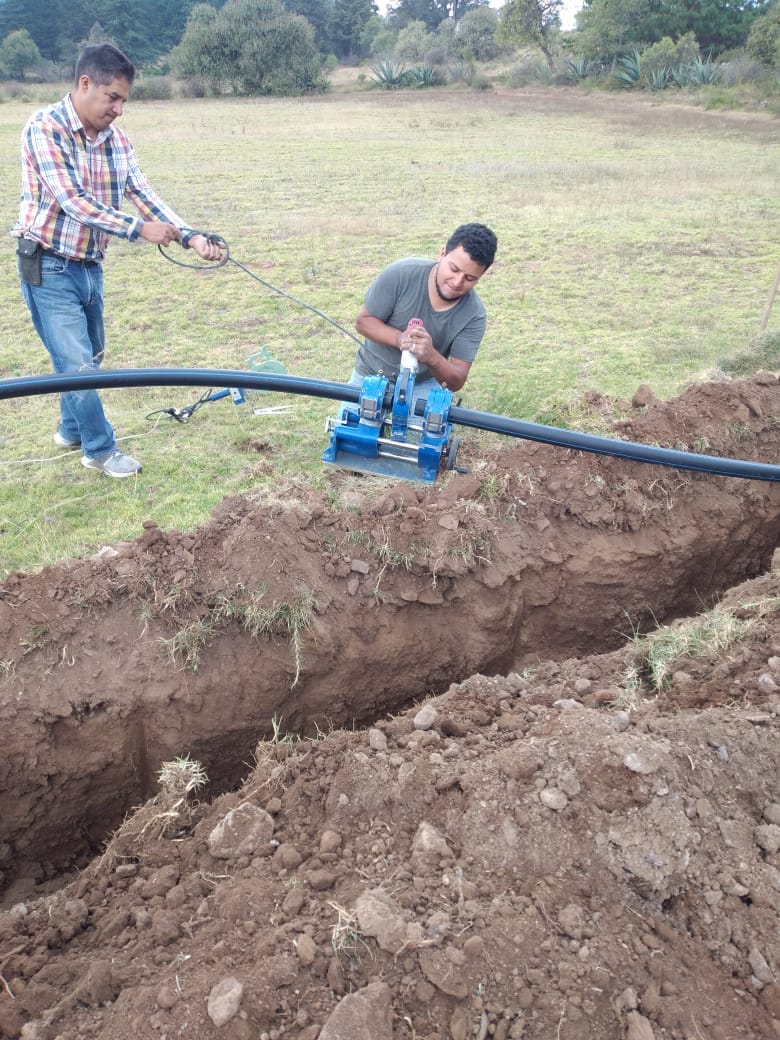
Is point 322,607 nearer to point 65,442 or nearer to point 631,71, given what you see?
point 65,442

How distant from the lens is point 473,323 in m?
4.13

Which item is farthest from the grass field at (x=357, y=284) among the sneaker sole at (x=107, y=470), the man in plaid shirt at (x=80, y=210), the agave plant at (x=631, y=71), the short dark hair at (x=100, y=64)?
the agave plant at (x=631, y=71)

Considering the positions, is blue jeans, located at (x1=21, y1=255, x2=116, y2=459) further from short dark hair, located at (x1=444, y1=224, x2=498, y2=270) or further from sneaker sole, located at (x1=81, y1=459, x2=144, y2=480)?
short dark hair, located at (x1=444, y1=224, x2=498, y2=270)

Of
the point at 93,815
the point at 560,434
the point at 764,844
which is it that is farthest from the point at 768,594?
the point at 93,815

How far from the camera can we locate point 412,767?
7.38 feet

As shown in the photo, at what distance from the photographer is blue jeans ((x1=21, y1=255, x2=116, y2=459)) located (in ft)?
12.5

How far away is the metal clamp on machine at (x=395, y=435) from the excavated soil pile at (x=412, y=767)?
0.17 m

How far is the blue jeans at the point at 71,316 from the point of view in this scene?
380 cm

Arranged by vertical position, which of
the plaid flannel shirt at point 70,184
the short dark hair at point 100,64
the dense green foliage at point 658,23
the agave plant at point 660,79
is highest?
the dense green foliage at point 658,23

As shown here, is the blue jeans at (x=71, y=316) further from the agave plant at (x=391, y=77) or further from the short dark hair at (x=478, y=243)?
the agave plant at (x=391, y=77)

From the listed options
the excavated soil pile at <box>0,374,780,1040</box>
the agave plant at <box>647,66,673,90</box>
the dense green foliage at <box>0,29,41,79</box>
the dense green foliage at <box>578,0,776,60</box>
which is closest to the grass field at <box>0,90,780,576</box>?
the excavated soil pile at <box>0,374,780,1040</box>

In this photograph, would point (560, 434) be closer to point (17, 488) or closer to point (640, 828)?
point (640, 828)

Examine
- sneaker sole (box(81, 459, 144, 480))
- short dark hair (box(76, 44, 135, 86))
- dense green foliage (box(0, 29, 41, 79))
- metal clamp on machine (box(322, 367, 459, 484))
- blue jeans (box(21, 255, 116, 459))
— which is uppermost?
dense green foliage (box(0, 29, 41, 79))

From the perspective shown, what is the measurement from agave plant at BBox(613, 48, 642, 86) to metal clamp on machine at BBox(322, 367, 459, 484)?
29.8m
